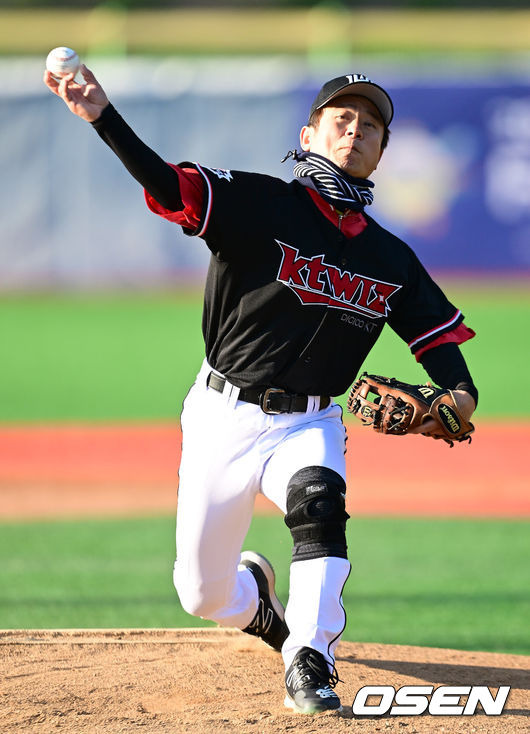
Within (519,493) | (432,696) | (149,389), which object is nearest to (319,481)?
(432,696)

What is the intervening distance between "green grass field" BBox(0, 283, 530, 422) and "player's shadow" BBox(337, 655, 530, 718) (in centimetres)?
715

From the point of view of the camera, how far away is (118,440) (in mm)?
9859

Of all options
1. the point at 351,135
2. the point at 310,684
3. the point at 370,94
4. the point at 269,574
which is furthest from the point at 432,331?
the point at 310,684

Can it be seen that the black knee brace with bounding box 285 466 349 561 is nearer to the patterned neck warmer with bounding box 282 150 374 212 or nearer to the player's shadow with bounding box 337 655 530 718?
the player's shadow with bounding box 337 655 530 718

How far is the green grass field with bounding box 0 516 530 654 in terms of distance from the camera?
5.09 meters

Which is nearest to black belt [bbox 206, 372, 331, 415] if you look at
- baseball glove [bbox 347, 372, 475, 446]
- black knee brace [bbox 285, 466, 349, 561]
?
baseball glove [bbox 347, 372, 475, 446]

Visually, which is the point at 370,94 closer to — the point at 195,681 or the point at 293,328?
the point at 293,328

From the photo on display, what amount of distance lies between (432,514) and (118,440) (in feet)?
11.6

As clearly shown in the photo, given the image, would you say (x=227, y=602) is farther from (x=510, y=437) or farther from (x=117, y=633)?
(x=510, y=437)

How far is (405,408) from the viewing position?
354 cm

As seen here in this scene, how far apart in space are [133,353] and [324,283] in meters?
11.9

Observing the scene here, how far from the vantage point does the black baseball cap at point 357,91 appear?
3.75 meters

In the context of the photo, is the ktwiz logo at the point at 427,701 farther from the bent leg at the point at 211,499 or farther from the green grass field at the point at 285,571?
the green grass field at the point at 285,571

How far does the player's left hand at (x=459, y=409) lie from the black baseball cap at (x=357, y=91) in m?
1.05
